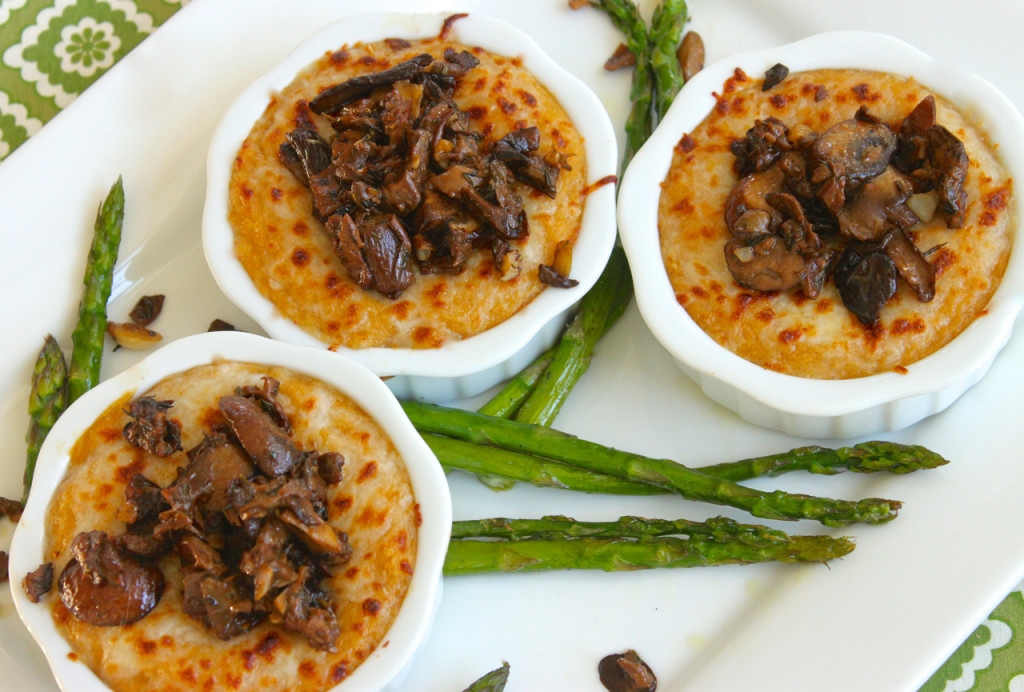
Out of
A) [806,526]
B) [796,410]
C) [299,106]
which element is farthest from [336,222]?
[806,526]

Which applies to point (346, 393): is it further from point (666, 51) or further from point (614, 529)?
point (666, 51)

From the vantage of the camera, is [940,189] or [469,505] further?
[469,505]

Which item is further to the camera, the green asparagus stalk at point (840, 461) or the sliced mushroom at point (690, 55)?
the sliced mushroom at point (690, 55)

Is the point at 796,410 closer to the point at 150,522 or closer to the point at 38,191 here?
the point at 150,522

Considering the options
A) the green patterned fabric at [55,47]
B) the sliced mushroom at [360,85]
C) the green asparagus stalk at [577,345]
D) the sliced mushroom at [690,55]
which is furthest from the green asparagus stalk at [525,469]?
the green patterned fabric at [55,47]

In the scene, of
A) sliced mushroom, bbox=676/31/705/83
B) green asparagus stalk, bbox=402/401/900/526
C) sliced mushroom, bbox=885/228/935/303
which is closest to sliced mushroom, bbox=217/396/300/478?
green asparagus stalk, bbox=402/401/900/526

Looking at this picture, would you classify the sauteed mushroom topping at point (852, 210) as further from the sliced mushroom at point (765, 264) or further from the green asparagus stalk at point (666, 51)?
the green asparagus stalk at point (666, 51)
